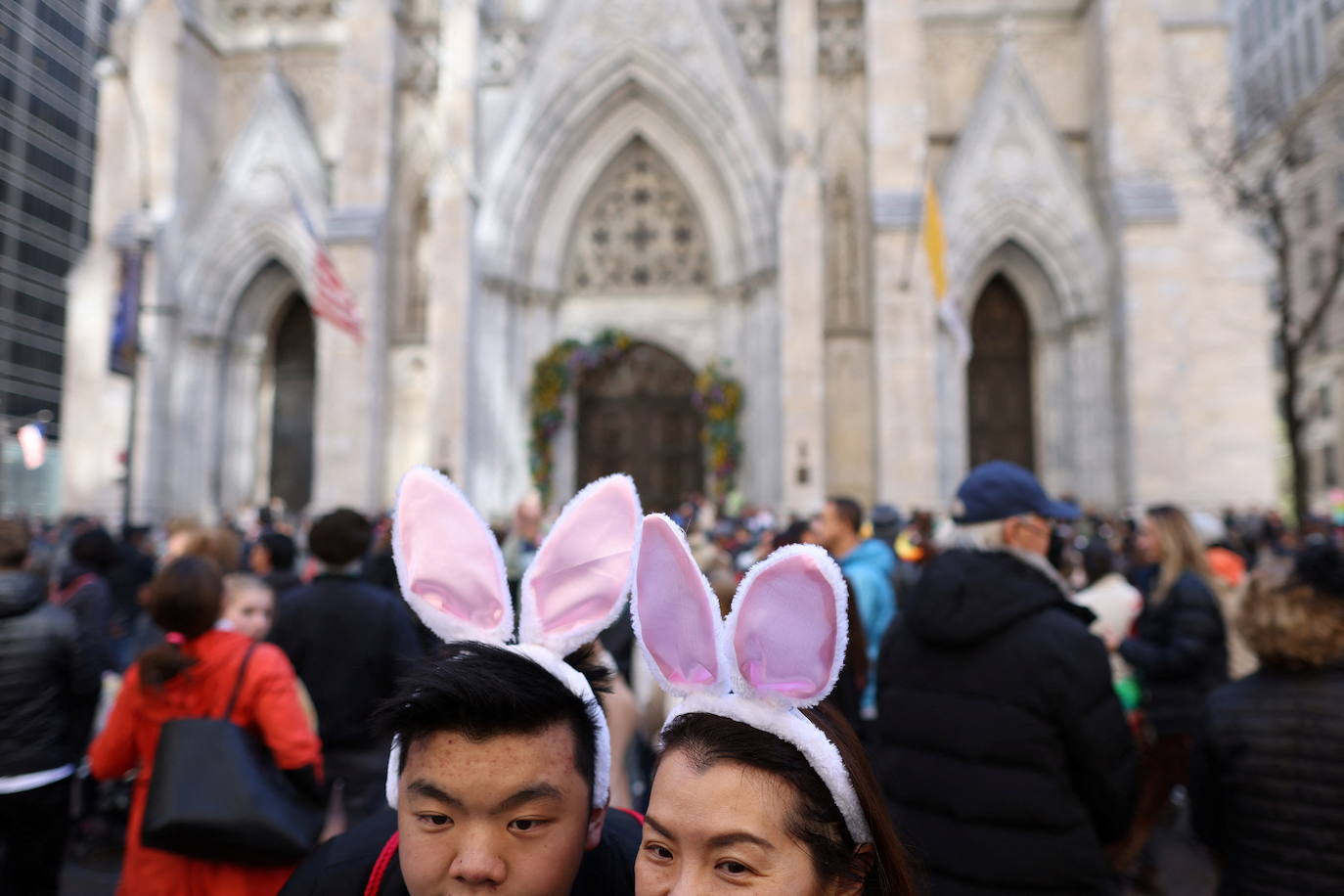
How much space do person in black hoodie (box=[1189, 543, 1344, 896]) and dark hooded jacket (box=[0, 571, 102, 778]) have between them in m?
4.11

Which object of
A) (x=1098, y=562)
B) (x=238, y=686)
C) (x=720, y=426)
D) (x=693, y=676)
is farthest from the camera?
(x=720, y=426)

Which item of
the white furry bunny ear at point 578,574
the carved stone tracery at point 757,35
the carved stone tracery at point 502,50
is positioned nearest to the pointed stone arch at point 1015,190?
the carved stone tracery at point 757,35

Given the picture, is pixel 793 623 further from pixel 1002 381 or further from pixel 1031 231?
pixel 1002 381

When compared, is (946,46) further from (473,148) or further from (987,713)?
(987,713)

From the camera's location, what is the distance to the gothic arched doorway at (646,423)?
16.2 meters

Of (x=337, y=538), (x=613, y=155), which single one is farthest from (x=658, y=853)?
(x=613, y=155)

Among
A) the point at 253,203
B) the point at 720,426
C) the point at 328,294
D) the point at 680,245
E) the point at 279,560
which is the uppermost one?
the point at 253,203

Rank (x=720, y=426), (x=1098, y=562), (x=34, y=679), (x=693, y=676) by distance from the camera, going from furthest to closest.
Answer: (x=720, y=426), (x=1098, y=562), (x=34, y=679), (x=693, y=676)

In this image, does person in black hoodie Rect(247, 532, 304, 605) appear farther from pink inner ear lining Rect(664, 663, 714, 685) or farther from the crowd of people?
pink inner ear lining Rect(664, 663, 714, 685)

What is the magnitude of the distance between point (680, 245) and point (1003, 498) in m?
14.6

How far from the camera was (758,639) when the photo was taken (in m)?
1.14

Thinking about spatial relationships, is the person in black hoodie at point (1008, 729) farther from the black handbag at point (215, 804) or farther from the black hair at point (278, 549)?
the black hair at point (278, 549)

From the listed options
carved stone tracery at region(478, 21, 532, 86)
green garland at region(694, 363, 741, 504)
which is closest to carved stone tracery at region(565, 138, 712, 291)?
green garland at region(694, 363, 741, 504)

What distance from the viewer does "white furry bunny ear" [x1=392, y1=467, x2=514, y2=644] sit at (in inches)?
56.9
